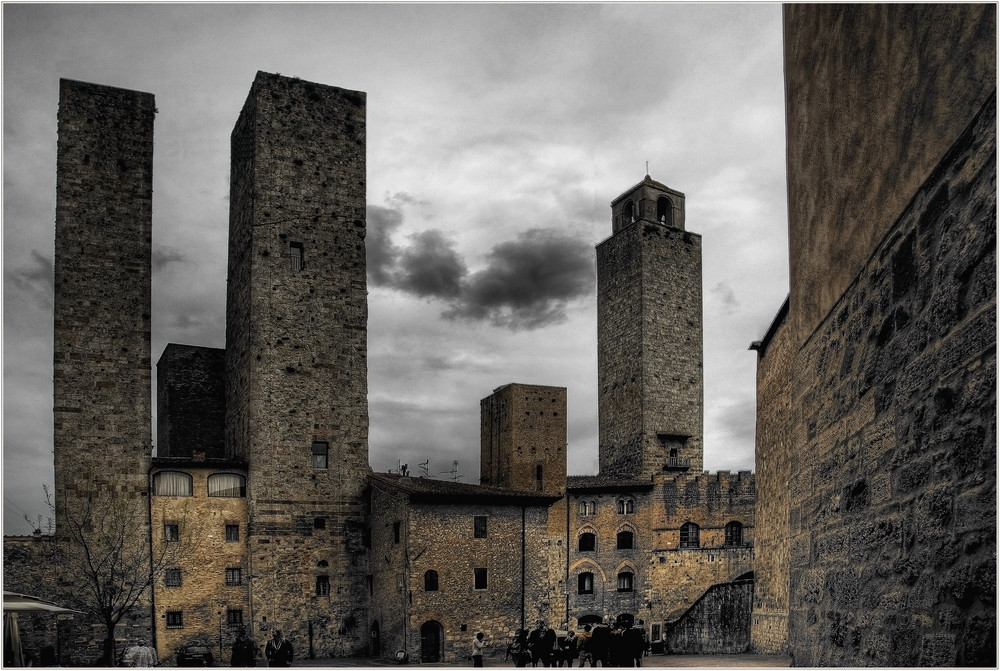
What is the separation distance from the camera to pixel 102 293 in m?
28.1

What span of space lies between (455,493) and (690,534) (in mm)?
13405

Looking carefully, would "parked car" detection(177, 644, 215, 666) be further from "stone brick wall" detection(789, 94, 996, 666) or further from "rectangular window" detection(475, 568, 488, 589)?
"stone brick wall" detection(789, 94, 996, 666)

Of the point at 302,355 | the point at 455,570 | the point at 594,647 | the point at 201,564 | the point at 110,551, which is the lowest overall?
the point at 594,647

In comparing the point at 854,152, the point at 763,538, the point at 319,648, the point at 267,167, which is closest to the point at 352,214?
the point at 267,167

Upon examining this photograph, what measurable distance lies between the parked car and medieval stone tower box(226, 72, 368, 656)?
224 cm

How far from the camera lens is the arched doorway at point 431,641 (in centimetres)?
2691

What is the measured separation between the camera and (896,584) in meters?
4.74

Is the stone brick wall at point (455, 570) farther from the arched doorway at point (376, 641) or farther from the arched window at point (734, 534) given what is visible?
the arched window at point (734, 534)

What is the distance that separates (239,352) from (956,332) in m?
28.5

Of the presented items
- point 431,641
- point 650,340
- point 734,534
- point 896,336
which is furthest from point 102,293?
point 896,336

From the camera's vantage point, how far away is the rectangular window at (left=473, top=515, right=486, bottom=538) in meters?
28.5

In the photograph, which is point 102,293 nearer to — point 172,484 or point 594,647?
point 172,484

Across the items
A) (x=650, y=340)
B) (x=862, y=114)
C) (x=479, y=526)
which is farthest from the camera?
(x=650, y=340)

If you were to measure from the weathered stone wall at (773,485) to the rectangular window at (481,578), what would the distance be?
11952 millimetres
